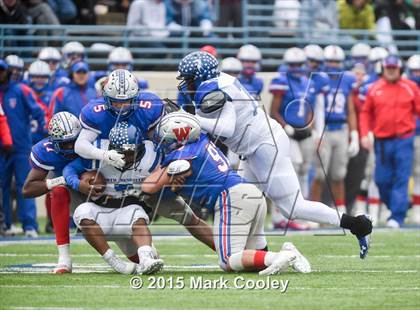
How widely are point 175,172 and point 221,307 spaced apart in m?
1.52

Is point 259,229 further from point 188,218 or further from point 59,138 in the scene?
point 59,138

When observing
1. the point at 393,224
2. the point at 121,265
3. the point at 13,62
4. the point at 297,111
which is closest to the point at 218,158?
the point at 121,265

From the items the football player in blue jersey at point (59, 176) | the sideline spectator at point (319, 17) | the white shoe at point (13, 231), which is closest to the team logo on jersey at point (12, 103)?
the white shoe at point (13, 231)

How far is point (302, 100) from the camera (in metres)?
13.5

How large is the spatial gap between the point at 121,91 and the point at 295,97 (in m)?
5.68

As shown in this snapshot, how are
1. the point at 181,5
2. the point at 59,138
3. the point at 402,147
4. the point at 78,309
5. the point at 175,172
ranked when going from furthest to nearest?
the point at 181,5 < the point at 402,147 < the point at 59,138 < the point at 175,172 < the point at 78,309

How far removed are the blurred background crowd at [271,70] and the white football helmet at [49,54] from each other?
2 cm

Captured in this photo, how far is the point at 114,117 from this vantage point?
839 cm

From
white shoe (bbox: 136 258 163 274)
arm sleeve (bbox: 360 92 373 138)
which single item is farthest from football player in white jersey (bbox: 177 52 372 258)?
arm sleeve (bbox: 360 92 373 138)

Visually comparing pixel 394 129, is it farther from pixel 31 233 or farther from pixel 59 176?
pixel 59 176

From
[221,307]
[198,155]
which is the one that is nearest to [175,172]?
[198,155]

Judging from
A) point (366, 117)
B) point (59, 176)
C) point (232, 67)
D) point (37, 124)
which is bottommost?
point (366, 117)

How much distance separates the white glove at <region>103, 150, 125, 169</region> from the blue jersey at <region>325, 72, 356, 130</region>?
6.06m

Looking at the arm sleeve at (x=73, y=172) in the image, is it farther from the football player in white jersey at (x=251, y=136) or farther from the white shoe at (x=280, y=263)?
the white shoe at (x=280, y=263)
